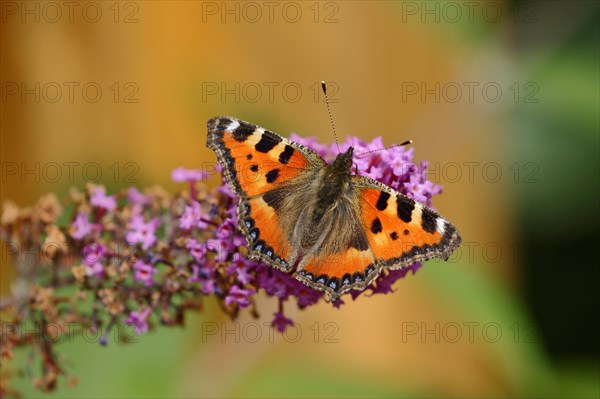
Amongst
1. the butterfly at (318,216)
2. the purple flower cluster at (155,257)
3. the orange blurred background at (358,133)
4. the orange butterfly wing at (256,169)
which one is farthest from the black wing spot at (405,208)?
the orange blurred background at (358,133)

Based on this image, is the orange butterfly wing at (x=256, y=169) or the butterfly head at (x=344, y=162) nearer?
the orange butterfly wing at (x=256, y=169)

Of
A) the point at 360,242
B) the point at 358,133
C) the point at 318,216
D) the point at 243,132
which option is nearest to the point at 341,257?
the point at 360,242

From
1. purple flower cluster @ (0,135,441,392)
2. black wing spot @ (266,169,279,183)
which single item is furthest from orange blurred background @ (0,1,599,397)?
black wing spot @ (266,169,279,183)

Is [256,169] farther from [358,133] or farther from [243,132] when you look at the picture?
[358,133]

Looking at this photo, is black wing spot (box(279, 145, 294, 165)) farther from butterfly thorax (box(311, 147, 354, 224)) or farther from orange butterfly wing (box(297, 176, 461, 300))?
orange butterfly wing (box(297, 176, 461, 300))

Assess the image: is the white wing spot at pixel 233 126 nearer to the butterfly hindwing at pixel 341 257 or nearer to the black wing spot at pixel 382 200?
the butterfly hindwing at pixel 341 257

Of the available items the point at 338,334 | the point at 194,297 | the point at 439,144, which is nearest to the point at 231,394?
the point at 194,297
